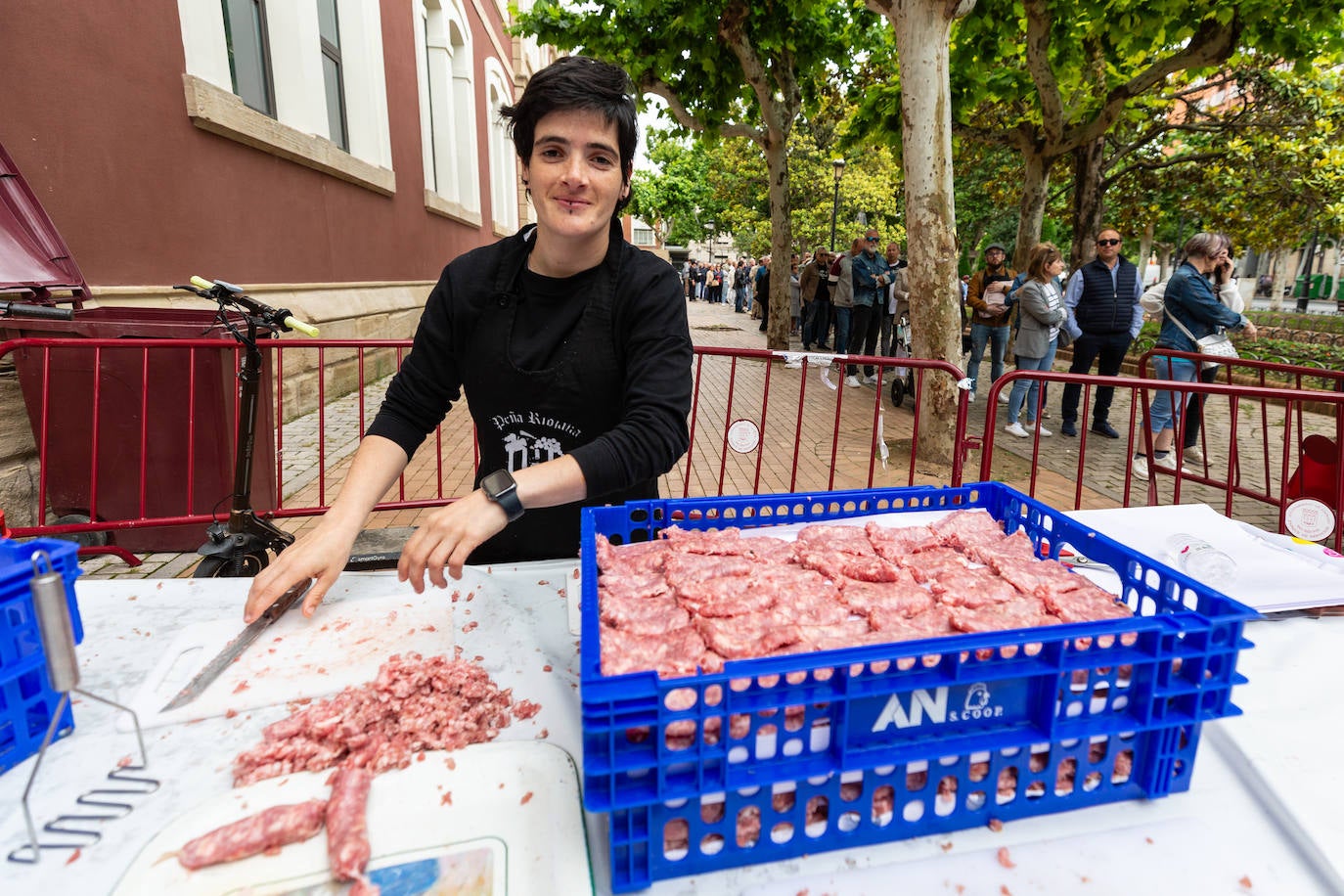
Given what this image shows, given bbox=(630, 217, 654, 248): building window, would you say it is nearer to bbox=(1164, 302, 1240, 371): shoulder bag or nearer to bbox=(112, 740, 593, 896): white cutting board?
bbox=(1164, 302, 1240, 371): shoulder bag

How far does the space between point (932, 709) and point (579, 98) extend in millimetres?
1648

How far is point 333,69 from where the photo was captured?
10414mm

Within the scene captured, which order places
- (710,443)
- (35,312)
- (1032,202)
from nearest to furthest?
(35,312) → (710,443) → (1032,202)

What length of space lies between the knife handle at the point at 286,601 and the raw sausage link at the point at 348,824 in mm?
625

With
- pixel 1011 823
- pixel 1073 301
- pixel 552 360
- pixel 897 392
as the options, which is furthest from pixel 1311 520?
pixel 897 392

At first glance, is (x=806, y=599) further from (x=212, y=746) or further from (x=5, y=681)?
(x=5, y=681)

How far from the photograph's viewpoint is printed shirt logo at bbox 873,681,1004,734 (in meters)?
1.10

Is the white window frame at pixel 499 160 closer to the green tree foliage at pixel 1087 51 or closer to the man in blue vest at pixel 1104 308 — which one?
the green tree foliage at pixel 1087 51

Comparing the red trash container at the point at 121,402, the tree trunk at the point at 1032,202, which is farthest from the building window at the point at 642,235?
the red trash container at the point at 121,402

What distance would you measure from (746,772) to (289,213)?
8.87m

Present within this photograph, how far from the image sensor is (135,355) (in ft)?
13.4

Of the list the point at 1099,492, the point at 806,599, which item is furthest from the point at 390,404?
the point at 1099,492

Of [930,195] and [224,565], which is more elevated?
[930,195]

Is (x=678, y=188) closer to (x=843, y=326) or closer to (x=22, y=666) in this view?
(x=843, y=326)
